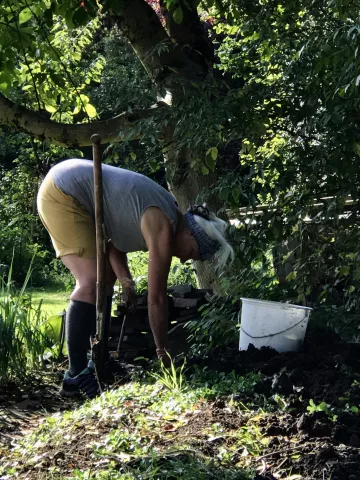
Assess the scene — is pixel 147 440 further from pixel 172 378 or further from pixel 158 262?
pixel 158 262

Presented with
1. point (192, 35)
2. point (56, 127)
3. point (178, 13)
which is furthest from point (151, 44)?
point (178, 13)

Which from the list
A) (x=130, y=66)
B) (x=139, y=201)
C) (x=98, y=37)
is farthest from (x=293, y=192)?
(x=98, y=37)

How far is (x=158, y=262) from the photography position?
14.6ft

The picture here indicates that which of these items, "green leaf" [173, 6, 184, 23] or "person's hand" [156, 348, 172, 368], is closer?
"person's hand" [156, 348, 172, 368]

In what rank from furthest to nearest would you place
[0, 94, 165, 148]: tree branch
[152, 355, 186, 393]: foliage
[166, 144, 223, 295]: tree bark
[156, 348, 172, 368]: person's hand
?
[0, 94, 165, 148]: tree branch < [166, 144, 223, 295]: tree bark < [156, 348, 172, 368]: person's hand < [152, 355, 186, 393]: foliage

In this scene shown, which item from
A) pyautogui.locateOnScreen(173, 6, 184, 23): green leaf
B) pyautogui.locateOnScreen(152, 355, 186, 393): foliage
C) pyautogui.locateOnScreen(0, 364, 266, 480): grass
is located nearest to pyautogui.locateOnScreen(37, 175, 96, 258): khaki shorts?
pyautogui.locateOnScreen(152, 355, 186, 393): foliage

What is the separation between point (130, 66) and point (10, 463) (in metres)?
14.1

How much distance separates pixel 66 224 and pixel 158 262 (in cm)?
74

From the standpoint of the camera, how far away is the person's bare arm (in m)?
4.44

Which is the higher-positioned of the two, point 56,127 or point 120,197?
point 56,127

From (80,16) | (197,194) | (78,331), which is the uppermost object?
(80,16)

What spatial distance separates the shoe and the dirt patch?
0.66 metres

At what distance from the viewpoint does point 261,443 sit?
121 inches

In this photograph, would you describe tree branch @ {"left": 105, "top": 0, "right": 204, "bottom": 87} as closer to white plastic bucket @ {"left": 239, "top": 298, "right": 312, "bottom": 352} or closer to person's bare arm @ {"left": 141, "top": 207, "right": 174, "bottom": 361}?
person's bare arm @ {"left": 141, "top": 207, "right": 174, "bottom": 361}
